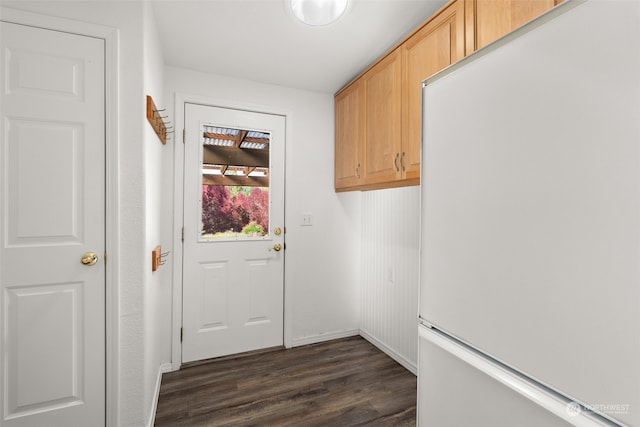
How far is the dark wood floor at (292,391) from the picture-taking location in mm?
1773

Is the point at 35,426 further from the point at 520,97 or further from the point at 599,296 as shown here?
the point at 520,97

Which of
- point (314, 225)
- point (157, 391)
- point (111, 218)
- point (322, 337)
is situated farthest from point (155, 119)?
point (322, 337)

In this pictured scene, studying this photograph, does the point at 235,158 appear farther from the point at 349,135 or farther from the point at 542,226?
the point at 542,226

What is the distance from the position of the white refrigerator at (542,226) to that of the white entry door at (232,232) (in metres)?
1.82

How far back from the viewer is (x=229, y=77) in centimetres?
249

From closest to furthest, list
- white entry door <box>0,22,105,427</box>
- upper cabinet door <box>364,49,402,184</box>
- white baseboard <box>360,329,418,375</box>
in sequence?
white entry door <box>0,22,105,427</box>
upper cabinet door <box>364,49,402,184</box>
white baseboard <box>360,329,418,375</box>

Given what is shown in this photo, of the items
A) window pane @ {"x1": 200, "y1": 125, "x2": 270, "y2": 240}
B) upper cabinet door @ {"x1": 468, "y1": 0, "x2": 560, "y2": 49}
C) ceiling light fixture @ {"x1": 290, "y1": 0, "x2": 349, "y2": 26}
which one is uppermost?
ceiling light fixture @ {"x1": 290, "y1": 0, "x2": 349, "y2": 26}

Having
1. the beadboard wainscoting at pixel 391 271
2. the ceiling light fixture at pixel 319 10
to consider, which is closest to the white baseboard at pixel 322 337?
the beadboard wainscoting at pixel 391 271

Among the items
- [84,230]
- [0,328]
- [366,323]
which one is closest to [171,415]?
[0,328]

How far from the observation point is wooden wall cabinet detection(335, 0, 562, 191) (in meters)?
1.32

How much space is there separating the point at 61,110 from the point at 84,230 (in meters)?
0.55

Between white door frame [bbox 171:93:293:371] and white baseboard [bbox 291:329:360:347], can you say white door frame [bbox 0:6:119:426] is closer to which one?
white door frame [bbox 171:93:293:371]

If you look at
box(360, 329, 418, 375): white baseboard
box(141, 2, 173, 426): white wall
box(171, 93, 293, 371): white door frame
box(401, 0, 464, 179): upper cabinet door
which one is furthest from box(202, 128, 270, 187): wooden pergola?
box(360, 329, 418, 375): white baseboard

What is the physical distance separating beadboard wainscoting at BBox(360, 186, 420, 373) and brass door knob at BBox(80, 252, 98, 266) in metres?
1.95
